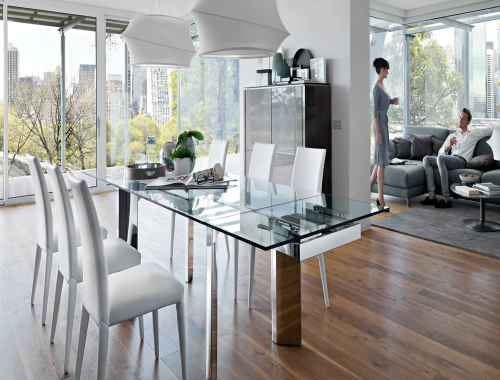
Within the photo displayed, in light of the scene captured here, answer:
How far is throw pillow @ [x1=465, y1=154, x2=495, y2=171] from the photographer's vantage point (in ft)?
17.6

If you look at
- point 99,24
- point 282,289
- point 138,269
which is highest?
point 99,24

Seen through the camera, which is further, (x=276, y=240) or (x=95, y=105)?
(x=95, y=105)

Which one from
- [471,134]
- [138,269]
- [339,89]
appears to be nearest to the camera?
[138,269]

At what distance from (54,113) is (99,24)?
5.20 feet

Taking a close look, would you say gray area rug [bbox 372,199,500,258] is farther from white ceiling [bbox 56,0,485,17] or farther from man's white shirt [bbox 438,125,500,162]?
white ceiling [bbox 56,0,485,17]

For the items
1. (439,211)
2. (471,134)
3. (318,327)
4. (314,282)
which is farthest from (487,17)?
(318,327)

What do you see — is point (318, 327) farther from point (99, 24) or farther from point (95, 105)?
point (99, 24)

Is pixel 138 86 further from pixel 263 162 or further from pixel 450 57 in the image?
pixel 450 57

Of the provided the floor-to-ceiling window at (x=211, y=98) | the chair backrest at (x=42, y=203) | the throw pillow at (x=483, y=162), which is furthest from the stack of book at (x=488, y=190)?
the floor-to-ceiling window at (x=211, y=98)

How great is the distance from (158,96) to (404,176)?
14.0 ft

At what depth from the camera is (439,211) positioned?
5.18m

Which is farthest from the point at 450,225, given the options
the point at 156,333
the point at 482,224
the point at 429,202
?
the point at 156,333

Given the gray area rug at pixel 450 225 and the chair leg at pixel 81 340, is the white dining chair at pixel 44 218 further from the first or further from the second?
the gray area rug at pixel 450 225

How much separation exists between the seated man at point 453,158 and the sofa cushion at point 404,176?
0.11 m
